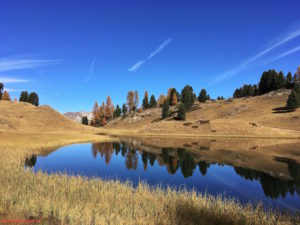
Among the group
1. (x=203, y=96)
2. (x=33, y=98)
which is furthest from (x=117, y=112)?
(x=203, y=96)

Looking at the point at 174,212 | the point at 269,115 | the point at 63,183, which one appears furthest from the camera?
the point at 269,115

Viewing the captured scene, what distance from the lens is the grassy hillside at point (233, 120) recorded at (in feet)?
276

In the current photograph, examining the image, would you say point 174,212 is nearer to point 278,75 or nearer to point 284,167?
point 284,167

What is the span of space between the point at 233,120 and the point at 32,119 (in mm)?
84155

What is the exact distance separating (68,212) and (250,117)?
113 meters

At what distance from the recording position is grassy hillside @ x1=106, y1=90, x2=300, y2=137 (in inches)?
3312

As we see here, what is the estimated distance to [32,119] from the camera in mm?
94125

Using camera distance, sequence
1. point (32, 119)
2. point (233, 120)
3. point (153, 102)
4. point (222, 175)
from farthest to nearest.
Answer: point (153, 102), point (32, 119), point (233, 120), point (222, 175)

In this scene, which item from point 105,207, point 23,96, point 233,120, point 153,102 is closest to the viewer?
point 105,207

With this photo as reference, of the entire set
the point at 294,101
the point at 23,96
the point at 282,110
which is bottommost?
the point at 282,110

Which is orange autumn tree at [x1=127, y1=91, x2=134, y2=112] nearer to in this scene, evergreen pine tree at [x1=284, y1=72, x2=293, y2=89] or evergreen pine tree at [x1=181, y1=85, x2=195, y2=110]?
evergreen pine tree at [x1=181, y1=85, x2=195, y2=110]

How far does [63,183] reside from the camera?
577 inches

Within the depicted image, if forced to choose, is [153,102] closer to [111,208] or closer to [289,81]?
[289,81]

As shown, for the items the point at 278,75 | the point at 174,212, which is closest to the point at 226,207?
the point at 174,212
